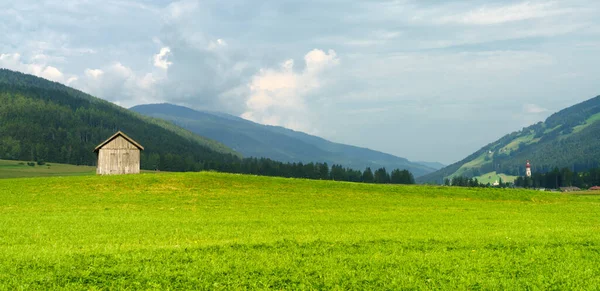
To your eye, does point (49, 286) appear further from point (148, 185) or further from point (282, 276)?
point (148, 185)

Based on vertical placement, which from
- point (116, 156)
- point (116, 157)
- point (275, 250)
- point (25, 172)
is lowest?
A: point (275, 250)

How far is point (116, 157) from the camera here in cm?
8281

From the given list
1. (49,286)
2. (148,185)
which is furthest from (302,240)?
(148,185)

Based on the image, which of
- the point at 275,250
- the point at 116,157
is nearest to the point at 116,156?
the point at 116,157

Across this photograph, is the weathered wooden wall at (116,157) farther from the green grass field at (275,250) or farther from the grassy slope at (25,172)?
the grassy slope at (25,172)

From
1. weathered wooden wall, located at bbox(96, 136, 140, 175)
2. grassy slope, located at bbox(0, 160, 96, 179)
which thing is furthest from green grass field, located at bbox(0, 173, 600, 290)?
grassy slope, located at bbox(0, 160, 96, 179)

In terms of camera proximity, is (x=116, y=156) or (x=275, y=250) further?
(x=116, y=156)

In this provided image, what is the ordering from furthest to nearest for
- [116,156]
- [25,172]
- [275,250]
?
[25,172] < [116,156] < [275,250]

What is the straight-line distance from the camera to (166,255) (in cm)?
1972

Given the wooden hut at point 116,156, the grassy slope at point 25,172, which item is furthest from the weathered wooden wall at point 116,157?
the grassy slope at point 25,172

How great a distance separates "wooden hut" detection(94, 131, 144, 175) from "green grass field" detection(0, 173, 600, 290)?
1292 inches

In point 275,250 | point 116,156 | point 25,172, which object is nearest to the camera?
point 275,250

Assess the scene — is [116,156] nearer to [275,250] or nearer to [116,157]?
[116,157]

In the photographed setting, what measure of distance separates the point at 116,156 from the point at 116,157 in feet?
0.55
